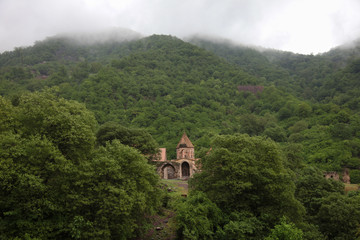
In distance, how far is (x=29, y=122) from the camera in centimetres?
2055

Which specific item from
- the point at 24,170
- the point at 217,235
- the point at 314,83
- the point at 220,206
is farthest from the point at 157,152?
the point at 314,83

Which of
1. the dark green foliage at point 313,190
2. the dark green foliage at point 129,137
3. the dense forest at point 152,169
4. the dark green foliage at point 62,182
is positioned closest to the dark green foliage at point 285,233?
the dense forest at point 152,169

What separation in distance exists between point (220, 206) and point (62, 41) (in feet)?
460

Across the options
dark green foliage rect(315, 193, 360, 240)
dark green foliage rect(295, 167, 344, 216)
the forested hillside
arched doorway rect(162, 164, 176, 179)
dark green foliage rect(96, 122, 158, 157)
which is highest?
the forested hillside

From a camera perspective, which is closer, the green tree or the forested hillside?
the green tree

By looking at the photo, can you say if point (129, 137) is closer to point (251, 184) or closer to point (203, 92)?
point (251, 184)

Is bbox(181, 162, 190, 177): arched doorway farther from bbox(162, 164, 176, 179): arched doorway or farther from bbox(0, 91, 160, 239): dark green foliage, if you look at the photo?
bbox(0, 91, 160, 239): dark green foliage

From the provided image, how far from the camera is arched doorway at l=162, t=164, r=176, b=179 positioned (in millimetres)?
46312

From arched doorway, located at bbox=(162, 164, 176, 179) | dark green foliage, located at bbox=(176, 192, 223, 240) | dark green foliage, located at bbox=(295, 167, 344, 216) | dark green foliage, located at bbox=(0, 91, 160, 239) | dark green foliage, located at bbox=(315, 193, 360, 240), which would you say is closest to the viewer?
dark green foliage, located at bbox=(0, 91, 160, 239)

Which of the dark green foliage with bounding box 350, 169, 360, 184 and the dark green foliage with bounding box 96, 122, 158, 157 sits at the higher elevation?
the dark green foliage with bounding box 96, 122, 158, 157

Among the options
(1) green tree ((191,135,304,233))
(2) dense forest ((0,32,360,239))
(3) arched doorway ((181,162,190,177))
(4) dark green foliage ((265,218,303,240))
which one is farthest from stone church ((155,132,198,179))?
(4) dark green foliage ((265,218,303,240))

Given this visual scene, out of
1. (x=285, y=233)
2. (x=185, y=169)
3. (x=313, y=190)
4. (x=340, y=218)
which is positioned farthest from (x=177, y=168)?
(x=285, y=233)

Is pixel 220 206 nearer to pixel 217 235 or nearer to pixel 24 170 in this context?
pixel 217 235

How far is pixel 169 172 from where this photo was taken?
4688cm
